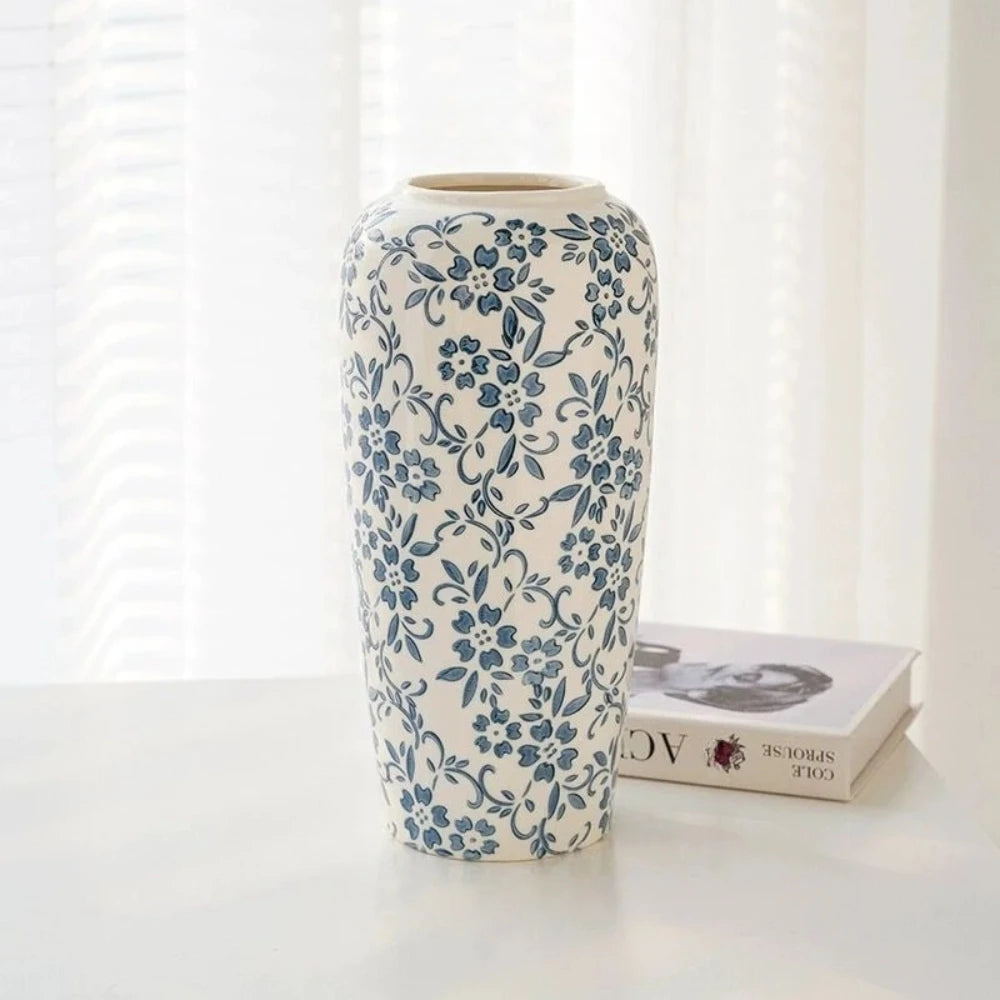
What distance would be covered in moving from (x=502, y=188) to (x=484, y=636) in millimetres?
198

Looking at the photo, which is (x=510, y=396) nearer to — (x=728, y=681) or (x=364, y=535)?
(x=364, y=535)

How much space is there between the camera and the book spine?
2.75ft

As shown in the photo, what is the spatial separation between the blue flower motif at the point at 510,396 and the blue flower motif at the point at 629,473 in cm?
5

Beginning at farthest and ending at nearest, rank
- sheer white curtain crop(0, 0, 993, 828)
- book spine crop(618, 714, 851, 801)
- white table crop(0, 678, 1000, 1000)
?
sheer white curtain crop(0, 0, 993, 828) → book spine crop(618, 714, 851, 801) → white table crop(0, 678, 1000, 1000)

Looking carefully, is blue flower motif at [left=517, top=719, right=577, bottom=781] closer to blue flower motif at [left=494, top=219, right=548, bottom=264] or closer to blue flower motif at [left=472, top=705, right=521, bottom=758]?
blue flower motif at [left=472, top=705, right=521, bottom=758]

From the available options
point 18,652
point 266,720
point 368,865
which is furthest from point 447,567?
point 18,652

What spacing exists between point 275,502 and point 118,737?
434 millimetres

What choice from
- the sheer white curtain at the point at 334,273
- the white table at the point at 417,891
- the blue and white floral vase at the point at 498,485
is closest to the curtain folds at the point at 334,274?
the sheer white curtain at the point at 334,273

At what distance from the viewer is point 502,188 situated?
0.79 metres

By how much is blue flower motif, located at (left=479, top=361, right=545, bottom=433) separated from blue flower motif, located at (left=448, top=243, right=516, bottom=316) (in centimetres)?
3

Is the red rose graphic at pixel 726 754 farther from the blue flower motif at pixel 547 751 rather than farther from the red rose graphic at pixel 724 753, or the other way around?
the blue flower motif at pixel 547 751

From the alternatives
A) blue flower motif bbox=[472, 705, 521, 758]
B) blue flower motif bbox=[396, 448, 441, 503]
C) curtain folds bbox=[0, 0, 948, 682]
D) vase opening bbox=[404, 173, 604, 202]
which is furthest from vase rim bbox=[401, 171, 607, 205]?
curtain folds bbox=[0, 0, 948, 682]

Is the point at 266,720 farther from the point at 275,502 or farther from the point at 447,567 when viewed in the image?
the point at 275,502

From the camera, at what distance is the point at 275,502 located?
1.35 metres
